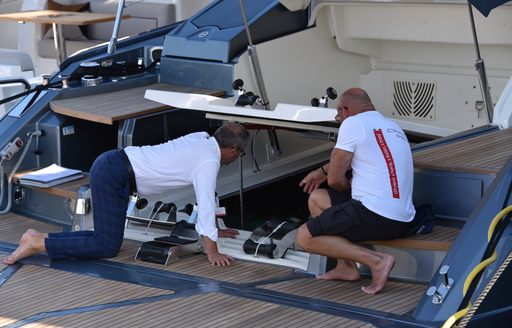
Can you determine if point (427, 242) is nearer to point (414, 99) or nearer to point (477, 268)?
point (477, 268)

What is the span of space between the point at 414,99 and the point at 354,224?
88.5 inches

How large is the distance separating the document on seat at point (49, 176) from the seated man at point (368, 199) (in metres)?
1.60

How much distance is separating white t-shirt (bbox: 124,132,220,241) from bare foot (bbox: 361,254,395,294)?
0.76m

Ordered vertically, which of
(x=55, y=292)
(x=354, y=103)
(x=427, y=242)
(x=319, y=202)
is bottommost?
(x=55, y=292)

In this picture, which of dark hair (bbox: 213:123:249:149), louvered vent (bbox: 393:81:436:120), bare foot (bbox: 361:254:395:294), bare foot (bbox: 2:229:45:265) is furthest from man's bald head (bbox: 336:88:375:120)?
louvered vent (bbox: 393:81:436:120)

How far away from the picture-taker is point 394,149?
4109mm

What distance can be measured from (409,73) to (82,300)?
2912 mm

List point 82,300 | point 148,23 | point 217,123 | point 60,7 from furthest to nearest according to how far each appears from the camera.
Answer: point 60,7 < point 148,23 < point 217,123 < point 82,300

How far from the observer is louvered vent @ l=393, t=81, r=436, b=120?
611 centimetres

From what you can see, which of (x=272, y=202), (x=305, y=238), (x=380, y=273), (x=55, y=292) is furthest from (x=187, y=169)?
(x=272, y=202)

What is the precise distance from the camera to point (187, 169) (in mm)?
4504

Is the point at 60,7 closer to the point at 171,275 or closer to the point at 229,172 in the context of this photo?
the point at 229,172

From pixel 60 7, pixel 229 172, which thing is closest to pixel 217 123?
pixel 229 172

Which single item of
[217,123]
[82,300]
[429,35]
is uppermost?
[429,35]
